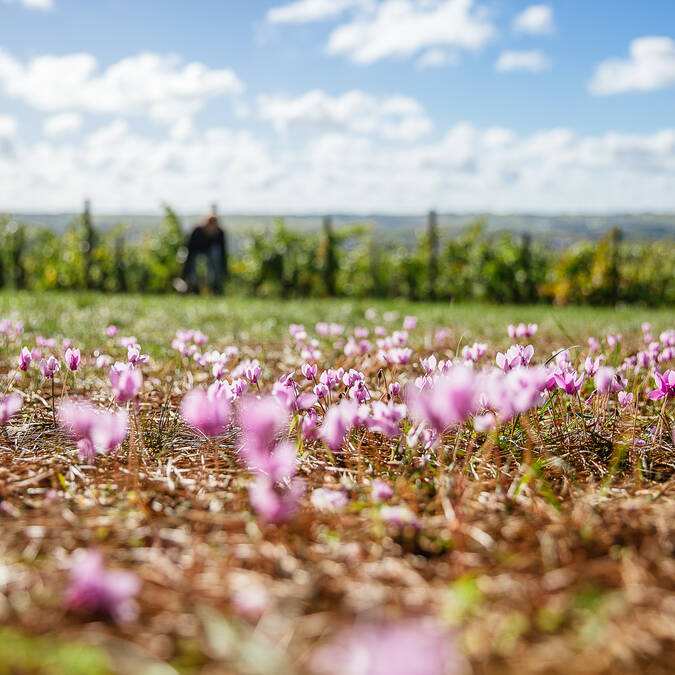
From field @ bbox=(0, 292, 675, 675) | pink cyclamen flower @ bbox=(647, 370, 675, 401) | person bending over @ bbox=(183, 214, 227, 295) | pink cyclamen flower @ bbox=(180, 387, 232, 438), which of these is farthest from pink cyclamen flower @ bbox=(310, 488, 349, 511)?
A: person bending over @ bbox=(183, 214, 227, 295)

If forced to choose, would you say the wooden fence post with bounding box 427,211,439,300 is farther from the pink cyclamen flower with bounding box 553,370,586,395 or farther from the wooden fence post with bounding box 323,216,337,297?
the pink cyclamen flower with bounding box 553,370,586,395

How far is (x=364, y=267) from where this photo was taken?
84.8 feet

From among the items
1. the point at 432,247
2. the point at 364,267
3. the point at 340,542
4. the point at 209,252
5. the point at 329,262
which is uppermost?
the point at 432,247

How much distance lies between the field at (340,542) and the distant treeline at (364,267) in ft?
64.2

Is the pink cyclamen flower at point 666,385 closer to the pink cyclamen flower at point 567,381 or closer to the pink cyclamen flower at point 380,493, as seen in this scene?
the pink cyclamen flower at point 567,381

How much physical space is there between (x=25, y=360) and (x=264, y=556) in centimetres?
173

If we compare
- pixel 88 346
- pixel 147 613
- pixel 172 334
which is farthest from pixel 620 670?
pixel 172 334

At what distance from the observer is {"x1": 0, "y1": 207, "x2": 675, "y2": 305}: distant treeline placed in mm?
22594

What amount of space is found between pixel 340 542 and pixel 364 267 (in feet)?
80.5

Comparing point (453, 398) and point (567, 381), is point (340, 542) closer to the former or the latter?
point (453, 398)

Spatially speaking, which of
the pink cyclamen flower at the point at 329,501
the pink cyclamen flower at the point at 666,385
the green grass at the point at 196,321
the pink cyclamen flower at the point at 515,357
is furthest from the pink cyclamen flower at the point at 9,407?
the green grass at the point at 196,321

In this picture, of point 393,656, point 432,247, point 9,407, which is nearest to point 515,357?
point 393,656

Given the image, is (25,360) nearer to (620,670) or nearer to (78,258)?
(620,670)

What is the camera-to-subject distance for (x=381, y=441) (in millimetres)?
2584
